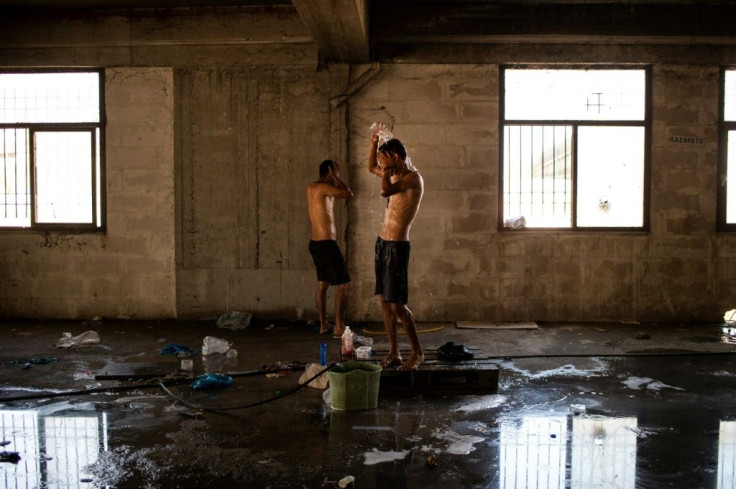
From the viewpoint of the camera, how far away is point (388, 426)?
13.6ft

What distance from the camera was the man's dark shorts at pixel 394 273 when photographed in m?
5.12

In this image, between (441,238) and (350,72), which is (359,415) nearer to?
(441,238)

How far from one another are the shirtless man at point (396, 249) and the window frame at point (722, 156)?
5034mm

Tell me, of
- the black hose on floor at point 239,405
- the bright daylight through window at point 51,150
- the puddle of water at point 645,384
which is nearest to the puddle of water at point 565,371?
the puddle of water at point 645,384

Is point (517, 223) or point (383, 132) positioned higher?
point (383, 132)

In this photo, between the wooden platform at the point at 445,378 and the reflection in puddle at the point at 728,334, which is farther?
the reflection in puddle at the point at 728,334

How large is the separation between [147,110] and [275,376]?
4.52 metres

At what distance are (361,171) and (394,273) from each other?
3154 mm

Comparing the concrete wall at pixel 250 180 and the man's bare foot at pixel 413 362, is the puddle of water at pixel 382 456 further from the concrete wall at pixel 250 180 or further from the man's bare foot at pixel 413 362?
the concrete wall at pixel 250 180

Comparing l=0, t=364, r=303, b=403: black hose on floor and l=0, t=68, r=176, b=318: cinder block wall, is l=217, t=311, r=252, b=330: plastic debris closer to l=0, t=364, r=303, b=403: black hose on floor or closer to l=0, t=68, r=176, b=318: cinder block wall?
l=0, t=68, r=176, b=318: cinder block wall

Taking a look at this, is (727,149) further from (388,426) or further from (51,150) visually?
(51,150)

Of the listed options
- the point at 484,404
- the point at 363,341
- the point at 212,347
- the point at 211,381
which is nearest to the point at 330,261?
the point at 363,341

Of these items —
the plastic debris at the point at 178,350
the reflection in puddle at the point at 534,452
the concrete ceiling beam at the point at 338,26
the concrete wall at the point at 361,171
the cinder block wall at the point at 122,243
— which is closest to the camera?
the reflection in puddle at the point at 534,452

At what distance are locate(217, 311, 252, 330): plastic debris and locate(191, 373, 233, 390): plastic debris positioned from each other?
99.0 inches
